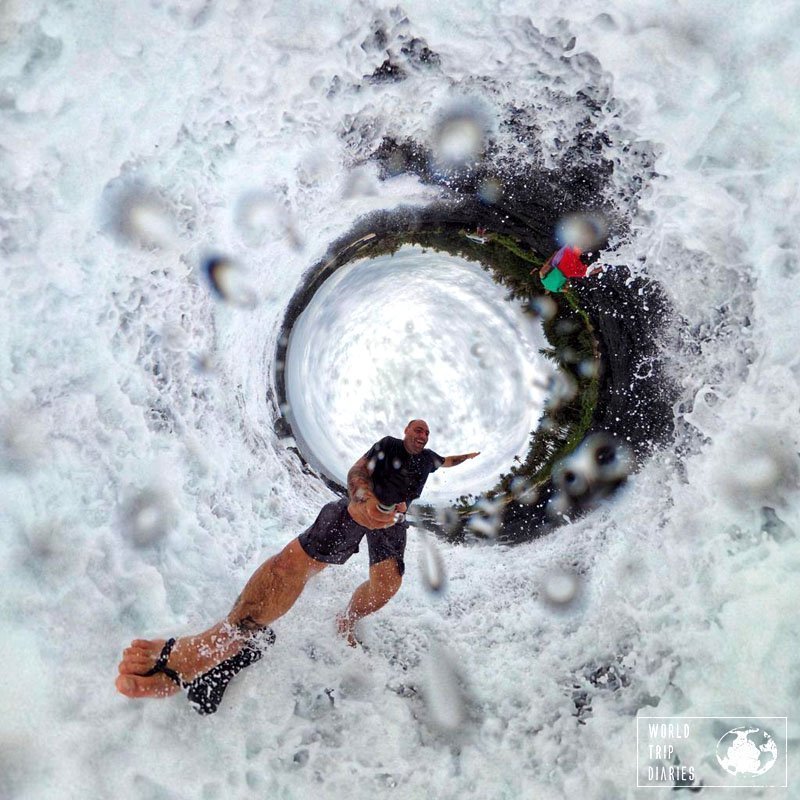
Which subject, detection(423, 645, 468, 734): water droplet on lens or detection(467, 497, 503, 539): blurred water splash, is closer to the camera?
detection(423, 645, 468, 734): water droplet on lens

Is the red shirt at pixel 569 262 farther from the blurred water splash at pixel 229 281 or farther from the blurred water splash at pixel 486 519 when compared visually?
the blurred water splash at pixel 229 281

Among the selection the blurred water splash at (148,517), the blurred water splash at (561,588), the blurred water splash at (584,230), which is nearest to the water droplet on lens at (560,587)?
the blurred water splash at (561,588)

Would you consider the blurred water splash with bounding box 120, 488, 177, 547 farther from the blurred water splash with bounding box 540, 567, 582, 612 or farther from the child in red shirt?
the child in red shirt

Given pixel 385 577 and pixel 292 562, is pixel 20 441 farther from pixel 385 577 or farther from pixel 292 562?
pixel 385 577

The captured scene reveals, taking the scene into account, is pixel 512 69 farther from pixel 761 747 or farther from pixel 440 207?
pixel 761 747

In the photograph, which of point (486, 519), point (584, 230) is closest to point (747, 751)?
point (486, 519)

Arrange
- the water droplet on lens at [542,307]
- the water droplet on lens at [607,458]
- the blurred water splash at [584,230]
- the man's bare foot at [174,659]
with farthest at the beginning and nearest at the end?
the water droplet on lens at [542,307]
the water droplet on lens at [607,458]
the blurred water splash at [584,230]
the man's bare foot at [174,659]

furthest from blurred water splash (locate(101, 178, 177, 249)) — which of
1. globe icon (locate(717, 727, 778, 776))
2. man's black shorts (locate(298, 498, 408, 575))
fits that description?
globe icon (locate(717, 727, 778, 776))
